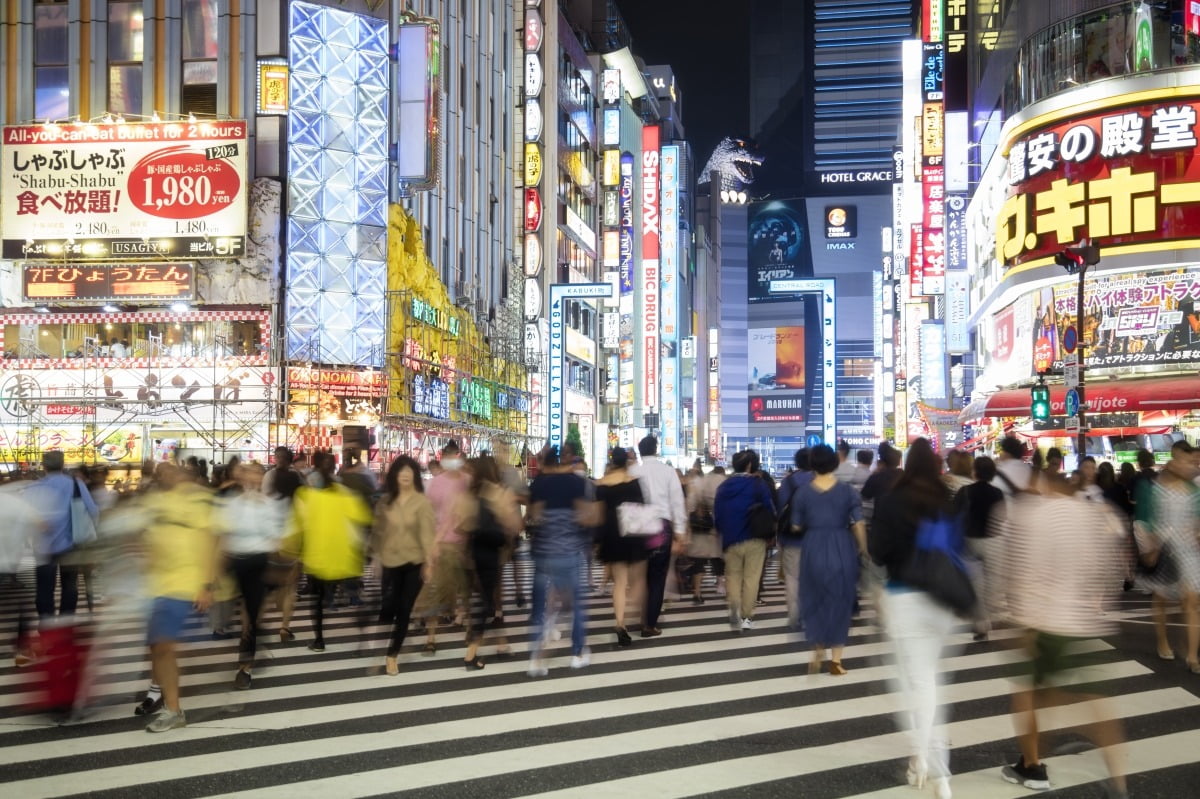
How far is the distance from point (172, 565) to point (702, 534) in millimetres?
9250

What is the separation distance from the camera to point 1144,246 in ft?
101

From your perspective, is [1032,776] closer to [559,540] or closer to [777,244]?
[559,540]

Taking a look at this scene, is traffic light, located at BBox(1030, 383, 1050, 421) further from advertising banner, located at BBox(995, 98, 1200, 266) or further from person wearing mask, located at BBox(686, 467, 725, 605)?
advertising banner, located at BBox(995, 98, 1200, 266)

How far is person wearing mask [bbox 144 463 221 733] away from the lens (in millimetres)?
8016

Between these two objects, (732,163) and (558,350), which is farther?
(732,163)

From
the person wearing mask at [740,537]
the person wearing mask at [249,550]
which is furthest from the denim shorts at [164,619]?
the person wearing mask at [740,537]

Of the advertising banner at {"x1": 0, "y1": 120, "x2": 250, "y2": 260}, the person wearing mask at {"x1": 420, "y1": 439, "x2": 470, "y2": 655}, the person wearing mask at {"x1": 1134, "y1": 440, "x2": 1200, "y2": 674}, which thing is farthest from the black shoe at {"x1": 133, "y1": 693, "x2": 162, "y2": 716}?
the advertising banner at {"x1": 0, "y1": 120, "x2": 250, "y2": 260}

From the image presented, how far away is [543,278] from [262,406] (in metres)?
26.1

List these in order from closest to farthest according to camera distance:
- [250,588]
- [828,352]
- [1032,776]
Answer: [1032,776] < [250,588] < [828,352]

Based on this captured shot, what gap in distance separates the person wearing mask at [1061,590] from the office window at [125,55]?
3029cm

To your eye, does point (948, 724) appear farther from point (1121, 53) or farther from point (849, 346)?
point (849, 346)

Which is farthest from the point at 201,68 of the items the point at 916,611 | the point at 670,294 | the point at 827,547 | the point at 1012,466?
the point at 670,294

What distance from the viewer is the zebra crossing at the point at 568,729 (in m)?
6.91

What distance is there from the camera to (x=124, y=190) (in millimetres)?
31328
